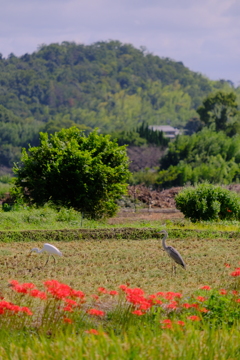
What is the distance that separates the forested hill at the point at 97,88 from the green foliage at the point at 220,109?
117 ft

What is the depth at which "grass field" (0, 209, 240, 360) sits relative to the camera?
212 inches

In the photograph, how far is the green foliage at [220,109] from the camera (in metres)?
61.4

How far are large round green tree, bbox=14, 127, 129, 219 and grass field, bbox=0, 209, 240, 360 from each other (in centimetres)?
153

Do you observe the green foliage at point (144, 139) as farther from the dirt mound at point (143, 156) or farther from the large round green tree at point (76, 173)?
the large round green tree at point (76, 173)

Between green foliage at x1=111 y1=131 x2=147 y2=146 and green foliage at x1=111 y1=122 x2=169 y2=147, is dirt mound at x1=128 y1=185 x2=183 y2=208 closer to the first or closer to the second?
green foliage at x1=111 y1=131 x2=147 y2=146

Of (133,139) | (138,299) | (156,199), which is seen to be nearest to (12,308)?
(138,299)

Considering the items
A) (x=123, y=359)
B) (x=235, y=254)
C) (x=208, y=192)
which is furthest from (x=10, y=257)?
(x=208, y=192)

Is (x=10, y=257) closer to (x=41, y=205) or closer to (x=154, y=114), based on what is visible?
(x=41, y=205)

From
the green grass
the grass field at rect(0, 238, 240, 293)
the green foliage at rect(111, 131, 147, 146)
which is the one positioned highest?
the green grass

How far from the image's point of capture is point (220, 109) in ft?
205

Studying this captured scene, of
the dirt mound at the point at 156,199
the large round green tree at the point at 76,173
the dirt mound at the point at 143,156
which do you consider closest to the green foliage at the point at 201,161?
the dirt mound at the point at 143,156

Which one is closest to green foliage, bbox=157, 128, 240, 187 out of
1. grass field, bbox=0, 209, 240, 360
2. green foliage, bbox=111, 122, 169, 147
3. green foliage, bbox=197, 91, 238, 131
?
green foliage, bbox=111, 122, 169, 147

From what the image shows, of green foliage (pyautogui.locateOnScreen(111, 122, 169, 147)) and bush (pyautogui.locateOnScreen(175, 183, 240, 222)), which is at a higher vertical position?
bush (pyautogui.locateOnScreen(175, 183, 240, 222))

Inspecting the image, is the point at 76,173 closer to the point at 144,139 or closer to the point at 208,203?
the point at 208,203
